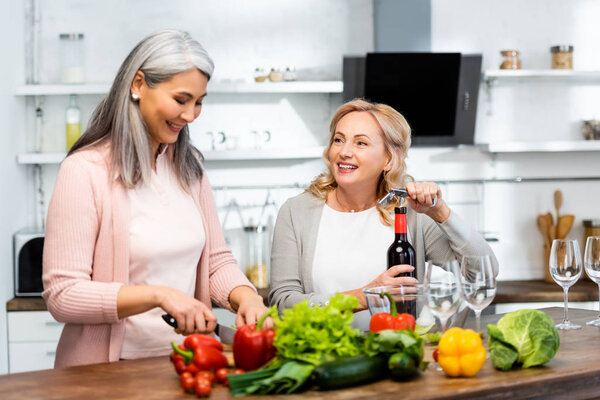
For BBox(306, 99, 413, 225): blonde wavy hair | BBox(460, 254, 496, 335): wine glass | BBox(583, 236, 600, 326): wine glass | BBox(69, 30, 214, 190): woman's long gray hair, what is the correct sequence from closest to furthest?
BBox(460, 254, 496, 335): wine glass
BBox(69, 30, 214, 190): woman's long gray hair
BBox(583, 236, 600, 326): wine glass
BBox(306, 99, 413, 225): blonde wavy hair

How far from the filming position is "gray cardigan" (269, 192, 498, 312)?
2414mm

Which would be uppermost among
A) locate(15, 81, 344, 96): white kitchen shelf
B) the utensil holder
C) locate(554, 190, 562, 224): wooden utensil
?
locate(15, 81, 344, 96): white kitchen shelf

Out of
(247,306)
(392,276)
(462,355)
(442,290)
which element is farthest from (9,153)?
(462,355)

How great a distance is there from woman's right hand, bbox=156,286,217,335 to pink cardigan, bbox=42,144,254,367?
0.47 feet

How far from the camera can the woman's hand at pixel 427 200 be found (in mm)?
2291

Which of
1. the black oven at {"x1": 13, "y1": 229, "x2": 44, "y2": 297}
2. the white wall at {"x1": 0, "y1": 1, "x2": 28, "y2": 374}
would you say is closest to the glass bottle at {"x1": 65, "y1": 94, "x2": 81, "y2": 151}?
the white wall at {"x1": 0, "y1": 1, "x2": 28, "y2": 374}

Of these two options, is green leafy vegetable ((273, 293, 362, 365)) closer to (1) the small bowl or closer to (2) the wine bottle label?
(1) the small bowl

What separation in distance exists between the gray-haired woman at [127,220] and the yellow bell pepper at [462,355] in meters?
0.53

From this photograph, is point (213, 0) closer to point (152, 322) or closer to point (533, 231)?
point (533, 231)

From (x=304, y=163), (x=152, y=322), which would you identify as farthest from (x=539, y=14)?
(x=152, y=322)

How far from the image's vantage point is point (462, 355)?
1548mm

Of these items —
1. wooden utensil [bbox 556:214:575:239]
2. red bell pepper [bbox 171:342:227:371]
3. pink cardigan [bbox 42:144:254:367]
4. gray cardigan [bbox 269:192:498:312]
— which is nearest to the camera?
red bell pepper [bbox 171:342:227:371]

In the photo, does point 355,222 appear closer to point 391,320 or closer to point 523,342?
point 391,320

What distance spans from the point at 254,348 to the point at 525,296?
2.52 meters
